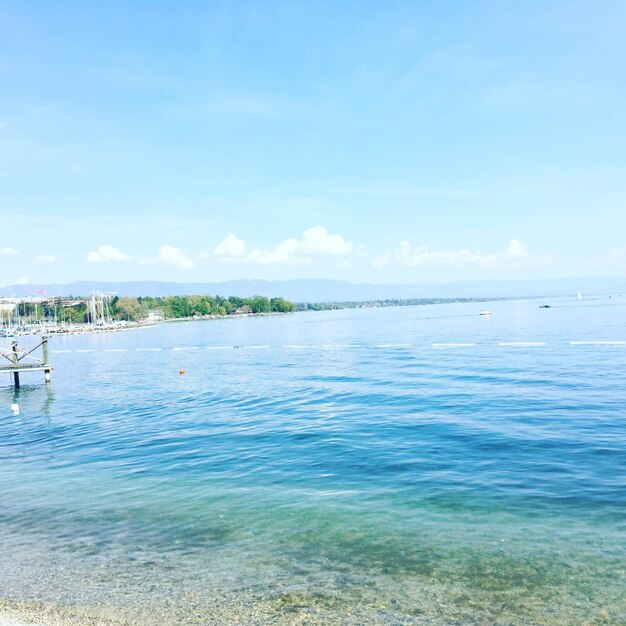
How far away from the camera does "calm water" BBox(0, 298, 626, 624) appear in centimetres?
959

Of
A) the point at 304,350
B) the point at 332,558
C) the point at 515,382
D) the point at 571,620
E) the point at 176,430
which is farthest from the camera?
the point at 304,350

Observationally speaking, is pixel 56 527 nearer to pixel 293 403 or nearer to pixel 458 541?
pixel 458 541

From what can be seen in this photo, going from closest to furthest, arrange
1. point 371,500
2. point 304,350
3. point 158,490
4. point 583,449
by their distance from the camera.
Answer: point 371,500, point 158,490, point 583,449, point 304,350

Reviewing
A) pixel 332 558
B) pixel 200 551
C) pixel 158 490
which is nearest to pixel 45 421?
pixel 158 490

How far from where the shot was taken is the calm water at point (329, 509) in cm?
959

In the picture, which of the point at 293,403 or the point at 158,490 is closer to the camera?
the point at 158,490

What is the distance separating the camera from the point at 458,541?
1182 centimetres

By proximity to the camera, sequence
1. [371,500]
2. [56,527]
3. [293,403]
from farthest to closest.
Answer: [293,403] → [371,500] → [56,527]

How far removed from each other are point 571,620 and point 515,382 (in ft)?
92.8

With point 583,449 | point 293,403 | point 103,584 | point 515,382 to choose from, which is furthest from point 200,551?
point 515,382

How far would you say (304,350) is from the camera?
7212 cm

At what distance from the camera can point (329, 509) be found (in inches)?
555

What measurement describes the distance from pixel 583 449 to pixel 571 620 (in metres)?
11.4

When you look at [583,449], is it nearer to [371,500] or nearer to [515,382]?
[371,500]
